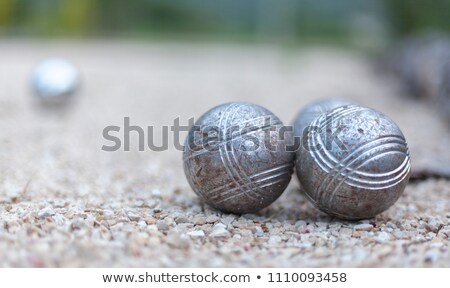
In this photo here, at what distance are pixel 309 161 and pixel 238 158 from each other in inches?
22.5

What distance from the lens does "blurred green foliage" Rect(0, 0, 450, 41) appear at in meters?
24.4

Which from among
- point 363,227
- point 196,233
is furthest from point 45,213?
point 363,227

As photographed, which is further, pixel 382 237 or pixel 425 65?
pixel 425 65

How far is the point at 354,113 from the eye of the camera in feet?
15.4

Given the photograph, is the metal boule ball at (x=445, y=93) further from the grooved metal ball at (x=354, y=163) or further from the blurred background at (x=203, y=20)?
the blurred background at (x=203, y=20)

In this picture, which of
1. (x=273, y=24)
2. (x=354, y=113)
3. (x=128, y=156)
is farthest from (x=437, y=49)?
(x=273, y=24)

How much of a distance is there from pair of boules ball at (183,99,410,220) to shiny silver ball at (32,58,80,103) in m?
5.41

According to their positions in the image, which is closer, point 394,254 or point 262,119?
point 394,254

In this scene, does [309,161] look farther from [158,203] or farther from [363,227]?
[158,203]

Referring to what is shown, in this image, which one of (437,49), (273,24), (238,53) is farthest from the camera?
(273,24)

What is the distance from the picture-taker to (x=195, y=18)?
89.8 feet
